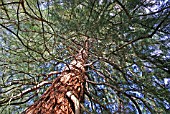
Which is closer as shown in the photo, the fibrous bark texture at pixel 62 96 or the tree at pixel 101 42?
the fibrous bark texture at pixel 62 96

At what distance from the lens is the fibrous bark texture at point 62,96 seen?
1577mm

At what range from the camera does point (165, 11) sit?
1.76 metres

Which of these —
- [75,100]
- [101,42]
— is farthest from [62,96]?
[101,42]

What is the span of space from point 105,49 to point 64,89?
87 cm

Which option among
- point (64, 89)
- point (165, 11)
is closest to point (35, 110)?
point (64, 89)

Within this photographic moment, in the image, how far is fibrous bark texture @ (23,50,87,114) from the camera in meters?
1.58

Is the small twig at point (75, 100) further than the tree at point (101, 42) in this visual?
No

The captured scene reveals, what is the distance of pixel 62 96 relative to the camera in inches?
68.6

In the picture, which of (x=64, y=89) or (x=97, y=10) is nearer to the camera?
(x=64, y=89)

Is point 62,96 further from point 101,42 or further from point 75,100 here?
point 101,42

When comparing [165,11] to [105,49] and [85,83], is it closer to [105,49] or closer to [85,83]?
[105,49]

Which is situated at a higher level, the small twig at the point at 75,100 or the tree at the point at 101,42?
the tree at the point at 101,42

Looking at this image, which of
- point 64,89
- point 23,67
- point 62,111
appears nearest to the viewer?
point 62,111

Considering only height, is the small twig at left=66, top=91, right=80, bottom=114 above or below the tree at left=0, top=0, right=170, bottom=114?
below
